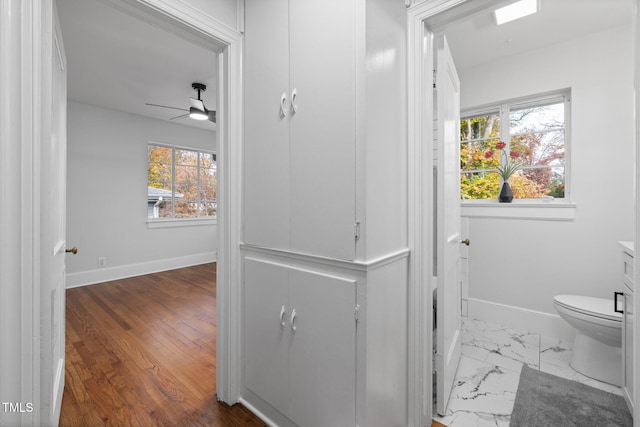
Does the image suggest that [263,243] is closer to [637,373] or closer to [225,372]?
[225,372]

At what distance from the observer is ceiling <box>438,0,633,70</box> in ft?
6.52

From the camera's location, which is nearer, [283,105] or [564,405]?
[283,105]

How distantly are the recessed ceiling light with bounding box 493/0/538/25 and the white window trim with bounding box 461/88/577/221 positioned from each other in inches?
31.1

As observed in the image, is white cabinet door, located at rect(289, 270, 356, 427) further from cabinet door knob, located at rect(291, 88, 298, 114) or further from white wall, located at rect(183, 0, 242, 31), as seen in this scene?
white wall, located at rect(183, 0, 242, 31)

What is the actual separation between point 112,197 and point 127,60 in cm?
234

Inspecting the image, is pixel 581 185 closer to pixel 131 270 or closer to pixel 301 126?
pixel 301 126

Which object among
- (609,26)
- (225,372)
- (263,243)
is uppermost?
(609,26)

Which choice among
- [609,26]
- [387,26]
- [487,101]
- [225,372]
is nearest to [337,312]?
[225,372]

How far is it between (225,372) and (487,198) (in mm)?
2740

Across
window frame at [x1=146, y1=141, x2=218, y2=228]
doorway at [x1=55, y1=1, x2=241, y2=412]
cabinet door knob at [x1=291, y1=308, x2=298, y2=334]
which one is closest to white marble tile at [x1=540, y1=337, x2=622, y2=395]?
cabinet door knob at [x1=291, y1=308, x2=298, y2=334]

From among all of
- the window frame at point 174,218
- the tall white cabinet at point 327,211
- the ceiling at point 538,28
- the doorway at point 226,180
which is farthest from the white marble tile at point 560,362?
the window frame at point 174,218

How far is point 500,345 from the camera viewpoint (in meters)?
2.32

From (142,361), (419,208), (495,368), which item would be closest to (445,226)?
(419,208)

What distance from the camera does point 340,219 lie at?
1.20 m
